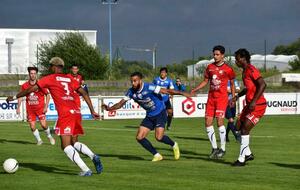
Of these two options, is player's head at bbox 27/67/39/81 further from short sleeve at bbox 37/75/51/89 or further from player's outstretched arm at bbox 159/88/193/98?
short sleeve at bbox 37/75/51/89

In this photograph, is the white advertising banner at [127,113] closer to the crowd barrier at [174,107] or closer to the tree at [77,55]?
the crowd barrier at [174,107]

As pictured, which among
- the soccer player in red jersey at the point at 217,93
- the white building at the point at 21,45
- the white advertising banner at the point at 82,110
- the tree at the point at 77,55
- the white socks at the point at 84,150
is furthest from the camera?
the white building at the point at 21,45

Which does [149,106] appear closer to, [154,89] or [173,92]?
[154,89]

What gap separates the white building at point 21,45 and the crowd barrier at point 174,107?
34.0m

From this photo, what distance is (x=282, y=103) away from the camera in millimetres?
39469

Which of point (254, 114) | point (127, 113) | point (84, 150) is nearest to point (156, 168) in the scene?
point (84, 150)

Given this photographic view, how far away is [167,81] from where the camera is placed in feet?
74.3

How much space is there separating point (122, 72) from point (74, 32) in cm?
558

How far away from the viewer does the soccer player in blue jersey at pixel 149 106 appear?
13.9 m

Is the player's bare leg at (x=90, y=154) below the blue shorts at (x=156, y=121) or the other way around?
below

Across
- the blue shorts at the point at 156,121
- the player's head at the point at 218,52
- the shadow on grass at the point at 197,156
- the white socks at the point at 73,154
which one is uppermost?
the player's head at the point at 218,52

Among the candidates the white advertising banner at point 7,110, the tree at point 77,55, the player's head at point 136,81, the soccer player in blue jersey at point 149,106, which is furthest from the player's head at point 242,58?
the tree at point 77,55

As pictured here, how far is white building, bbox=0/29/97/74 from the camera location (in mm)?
70312

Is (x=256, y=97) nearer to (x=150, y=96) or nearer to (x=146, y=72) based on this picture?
(x=150, y=96)
